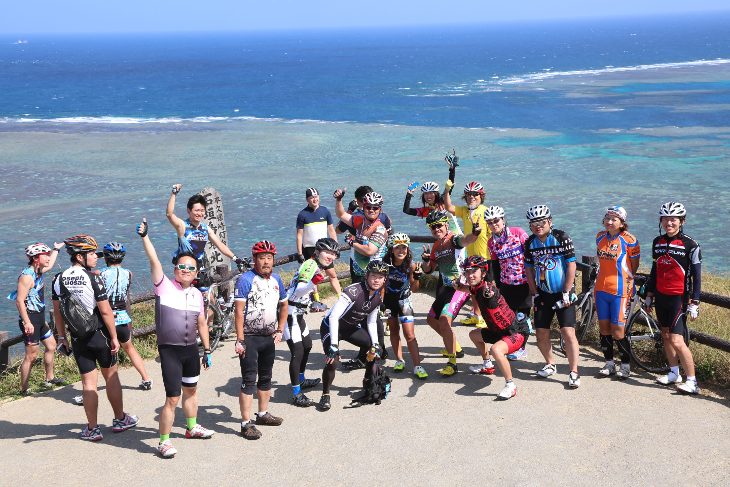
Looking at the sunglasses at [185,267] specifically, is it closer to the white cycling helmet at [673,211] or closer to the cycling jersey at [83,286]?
the cycling jersey at [83,286]

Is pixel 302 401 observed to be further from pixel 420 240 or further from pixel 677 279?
pixel 420 240

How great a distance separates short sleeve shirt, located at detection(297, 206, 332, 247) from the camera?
11906 millimetres

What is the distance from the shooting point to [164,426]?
7.11m

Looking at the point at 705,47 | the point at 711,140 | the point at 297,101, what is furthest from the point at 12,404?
the point at 705,47

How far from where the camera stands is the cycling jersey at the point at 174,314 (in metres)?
6.97

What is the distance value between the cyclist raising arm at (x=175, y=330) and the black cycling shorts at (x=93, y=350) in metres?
0.77

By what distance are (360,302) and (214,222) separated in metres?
4.41

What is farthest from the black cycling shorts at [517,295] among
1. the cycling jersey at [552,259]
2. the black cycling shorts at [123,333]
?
the black cycling shorts at [123,333]

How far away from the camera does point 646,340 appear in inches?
368

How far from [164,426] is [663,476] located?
476cm

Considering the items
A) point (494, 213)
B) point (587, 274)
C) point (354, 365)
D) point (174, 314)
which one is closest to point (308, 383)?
point (354, 365)

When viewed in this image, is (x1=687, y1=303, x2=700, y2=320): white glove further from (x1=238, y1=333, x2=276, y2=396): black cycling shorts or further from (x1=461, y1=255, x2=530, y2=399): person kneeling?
(x1=238, y1=333, x2=276, y2=396): black cycling shorts

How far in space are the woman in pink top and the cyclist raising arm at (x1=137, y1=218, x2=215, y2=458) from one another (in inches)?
154

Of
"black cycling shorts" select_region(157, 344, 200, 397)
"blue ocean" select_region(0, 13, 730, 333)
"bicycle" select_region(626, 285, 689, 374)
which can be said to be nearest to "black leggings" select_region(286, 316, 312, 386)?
"black cycling shorts" select_region(157, 344, 200, 397)
